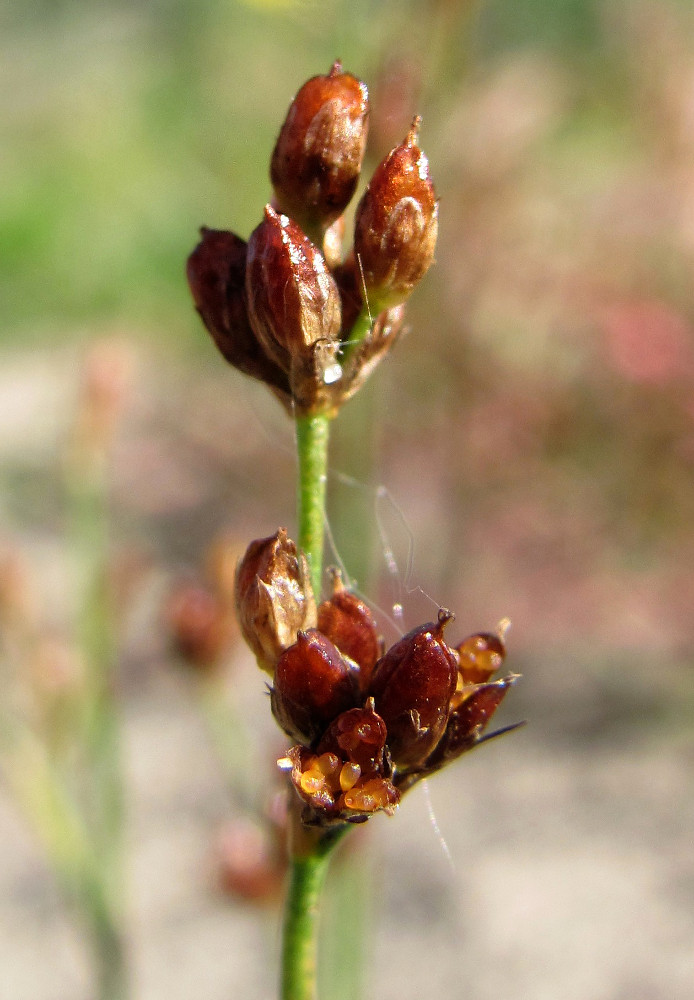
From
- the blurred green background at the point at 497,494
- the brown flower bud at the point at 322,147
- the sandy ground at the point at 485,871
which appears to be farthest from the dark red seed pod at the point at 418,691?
the sandy ground at the point at 485,871

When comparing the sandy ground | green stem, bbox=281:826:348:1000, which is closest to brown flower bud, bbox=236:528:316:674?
green stem, bbox=281:826:348:1000

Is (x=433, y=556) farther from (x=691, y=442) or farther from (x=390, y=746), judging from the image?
(x=390, y=746)

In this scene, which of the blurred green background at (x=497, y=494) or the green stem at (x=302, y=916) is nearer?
the green stem at (x=302, y=916)

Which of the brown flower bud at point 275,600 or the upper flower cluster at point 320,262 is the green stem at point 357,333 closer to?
the upper flower cluster at point 320,262

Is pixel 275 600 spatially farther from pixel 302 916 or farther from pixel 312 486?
pixel 302 916

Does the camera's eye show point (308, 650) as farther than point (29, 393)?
No

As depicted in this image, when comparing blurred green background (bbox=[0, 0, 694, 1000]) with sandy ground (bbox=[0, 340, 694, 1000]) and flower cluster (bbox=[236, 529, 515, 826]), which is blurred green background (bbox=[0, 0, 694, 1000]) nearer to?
sandy ground (bbox=[0, 340, 694, 1000])

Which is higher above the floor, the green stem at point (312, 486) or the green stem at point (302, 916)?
the green stem at point (312, 486)

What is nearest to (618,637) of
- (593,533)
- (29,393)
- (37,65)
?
(593,533)
